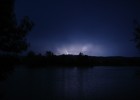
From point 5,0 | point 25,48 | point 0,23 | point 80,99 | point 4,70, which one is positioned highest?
point 5,0

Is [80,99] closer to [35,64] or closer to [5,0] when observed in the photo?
[5,0]

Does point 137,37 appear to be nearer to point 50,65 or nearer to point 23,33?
point 23,33

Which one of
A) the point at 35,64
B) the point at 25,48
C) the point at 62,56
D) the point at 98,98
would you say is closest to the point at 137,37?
the point at 98,98

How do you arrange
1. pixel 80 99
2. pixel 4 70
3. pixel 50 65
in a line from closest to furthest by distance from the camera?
pixel 4 70, pixel 80 99, pixel 50 65

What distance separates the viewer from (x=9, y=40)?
11.8 metres

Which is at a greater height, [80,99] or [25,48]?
[25,48]

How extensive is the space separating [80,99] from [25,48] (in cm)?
1477

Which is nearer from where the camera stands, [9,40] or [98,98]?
[9,40]

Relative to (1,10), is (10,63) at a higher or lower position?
lower

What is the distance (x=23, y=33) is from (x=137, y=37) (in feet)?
41.0

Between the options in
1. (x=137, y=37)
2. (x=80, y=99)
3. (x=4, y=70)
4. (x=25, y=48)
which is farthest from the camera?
(x=80, y=99)

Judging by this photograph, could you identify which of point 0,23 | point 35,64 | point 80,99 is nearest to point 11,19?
point 0,23

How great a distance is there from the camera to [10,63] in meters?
11.6

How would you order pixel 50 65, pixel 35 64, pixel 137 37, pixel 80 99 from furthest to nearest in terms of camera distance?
1. pixel 50 65
2. pixel 35 64
3. pixel 80 99
4. pixel 137 37
